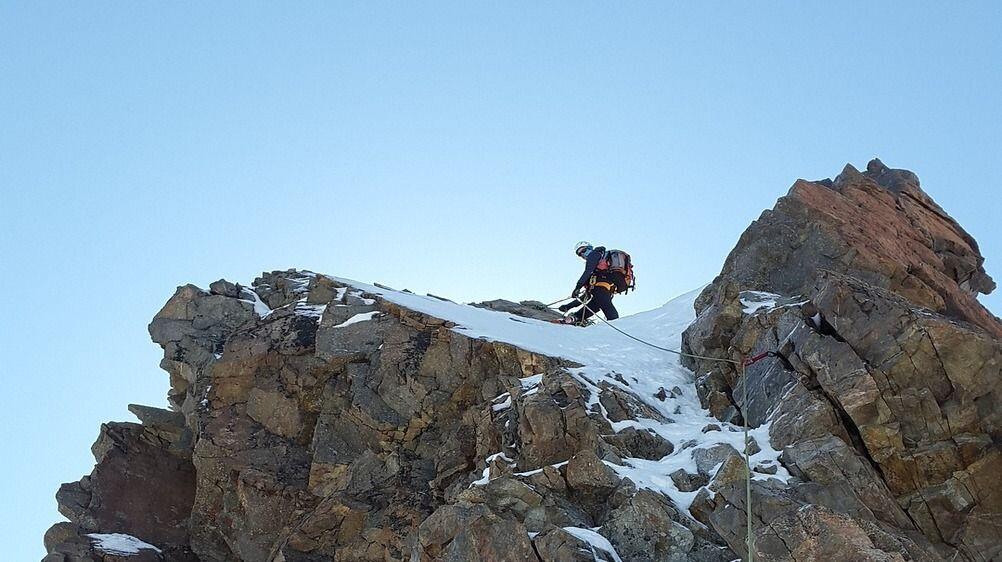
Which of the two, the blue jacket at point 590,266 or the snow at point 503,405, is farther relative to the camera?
the blue jacket at point 590,266

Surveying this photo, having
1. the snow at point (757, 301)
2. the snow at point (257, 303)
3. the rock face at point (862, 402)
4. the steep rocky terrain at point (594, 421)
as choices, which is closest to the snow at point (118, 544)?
the steep rocky terrain at point (594, 421)

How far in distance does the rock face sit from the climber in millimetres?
6469

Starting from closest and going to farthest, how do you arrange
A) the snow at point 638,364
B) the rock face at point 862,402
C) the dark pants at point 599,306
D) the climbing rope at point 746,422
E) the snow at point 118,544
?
the climbing rope at point 746,422 → the rock face at point 862,402 → the snow at point 638,364 → the snow at point 118,544 → the dark pants at point 599,306

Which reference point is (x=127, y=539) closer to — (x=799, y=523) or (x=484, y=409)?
(x=484, y=409)

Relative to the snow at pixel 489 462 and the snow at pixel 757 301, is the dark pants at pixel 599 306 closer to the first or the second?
the snow at pixel 757 301

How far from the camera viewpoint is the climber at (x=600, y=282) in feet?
97.1

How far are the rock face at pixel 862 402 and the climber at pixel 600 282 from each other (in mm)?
6469

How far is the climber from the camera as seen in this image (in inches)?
1165

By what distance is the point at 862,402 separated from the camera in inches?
687

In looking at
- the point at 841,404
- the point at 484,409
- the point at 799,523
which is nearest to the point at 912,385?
the point at 841,404

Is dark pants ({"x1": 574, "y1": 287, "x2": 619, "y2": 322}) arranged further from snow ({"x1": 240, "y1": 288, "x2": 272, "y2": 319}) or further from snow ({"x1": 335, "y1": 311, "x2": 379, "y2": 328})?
snow ({"x1": 240, "y1": 288, "x2": 272, "y2": 319})

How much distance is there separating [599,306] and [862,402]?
12865 millimetres

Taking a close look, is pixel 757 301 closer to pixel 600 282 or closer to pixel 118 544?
pixel 600 282

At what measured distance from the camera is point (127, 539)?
2173 centimetres
